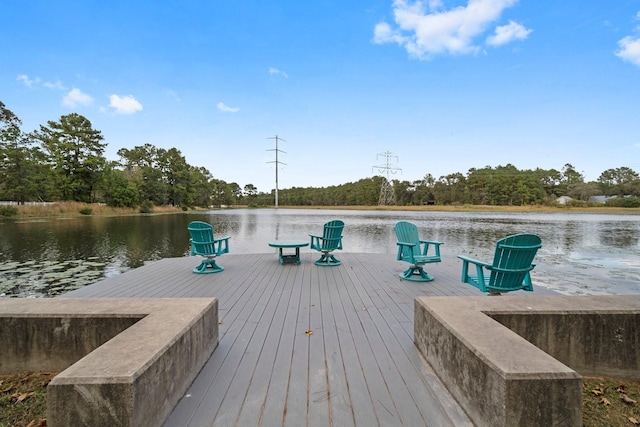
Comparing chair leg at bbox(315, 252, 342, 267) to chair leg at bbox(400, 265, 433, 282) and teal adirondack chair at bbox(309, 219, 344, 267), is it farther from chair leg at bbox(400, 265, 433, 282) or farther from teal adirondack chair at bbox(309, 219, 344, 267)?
chair leg at bbox(400, 265, 433, 282)

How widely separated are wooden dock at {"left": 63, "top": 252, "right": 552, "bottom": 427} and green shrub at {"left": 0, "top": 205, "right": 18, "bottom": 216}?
1031 inches

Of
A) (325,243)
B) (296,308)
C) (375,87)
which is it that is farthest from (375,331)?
(375,87)

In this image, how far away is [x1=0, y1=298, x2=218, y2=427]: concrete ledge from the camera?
1.07 meters

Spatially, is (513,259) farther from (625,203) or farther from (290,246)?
(625,203)

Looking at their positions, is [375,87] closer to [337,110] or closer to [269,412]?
[337,110]

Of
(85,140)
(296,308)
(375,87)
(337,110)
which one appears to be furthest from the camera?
(85,140)

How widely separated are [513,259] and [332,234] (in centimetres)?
283

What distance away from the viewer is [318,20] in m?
15.2

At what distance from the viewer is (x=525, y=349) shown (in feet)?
4.30

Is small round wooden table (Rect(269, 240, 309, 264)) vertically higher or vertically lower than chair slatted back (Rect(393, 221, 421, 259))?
lower

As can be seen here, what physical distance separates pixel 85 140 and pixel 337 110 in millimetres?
26765

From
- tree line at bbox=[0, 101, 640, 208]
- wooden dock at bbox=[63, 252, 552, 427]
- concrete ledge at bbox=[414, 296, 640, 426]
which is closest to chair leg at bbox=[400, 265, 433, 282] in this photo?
wooden dock at bbox=[63, 252, 552, 427]

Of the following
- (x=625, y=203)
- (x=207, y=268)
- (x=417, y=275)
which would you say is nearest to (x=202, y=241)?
(x=207, y=268)

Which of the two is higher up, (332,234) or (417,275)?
(332,234)
